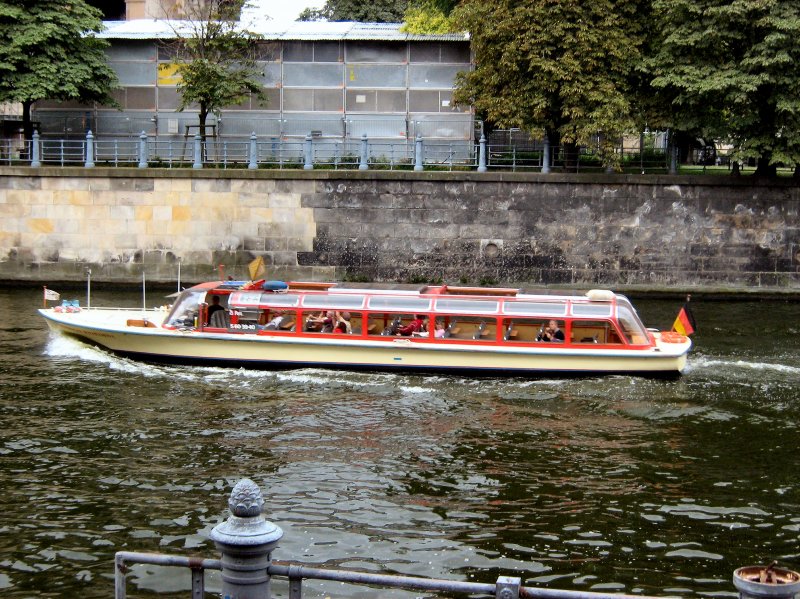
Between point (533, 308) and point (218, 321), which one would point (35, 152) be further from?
point (533, 308)

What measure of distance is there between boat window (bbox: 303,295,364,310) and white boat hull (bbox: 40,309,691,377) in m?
0.81

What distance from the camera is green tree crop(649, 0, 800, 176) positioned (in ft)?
113

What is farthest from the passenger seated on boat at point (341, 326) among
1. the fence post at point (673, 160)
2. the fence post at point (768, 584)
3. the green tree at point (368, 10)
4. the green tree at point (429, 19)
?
the green tree at point (368, 10)

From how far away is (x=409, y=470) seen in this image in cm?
1775

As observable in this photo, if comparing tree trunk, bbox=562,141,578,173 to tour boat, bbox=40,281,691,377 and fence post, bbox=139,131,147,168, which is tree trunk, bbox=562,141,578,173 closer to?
tour boat, bbox=40,281,691,377

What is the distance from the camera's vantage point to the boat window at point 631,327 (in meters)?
24.5

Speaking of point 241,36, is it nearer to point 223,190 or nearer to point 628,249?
point 223,190

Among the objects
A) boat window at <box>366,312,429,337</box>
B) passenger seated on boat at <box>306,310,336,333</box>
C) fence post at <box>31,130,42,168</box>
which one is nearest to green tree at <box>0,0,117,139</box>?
fence post at <box>31,130,42,168</box>

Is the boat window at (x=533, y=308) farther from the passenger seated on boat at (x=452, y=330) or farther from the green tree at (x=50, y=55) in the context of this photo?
the green tree at (x=50, y=55)

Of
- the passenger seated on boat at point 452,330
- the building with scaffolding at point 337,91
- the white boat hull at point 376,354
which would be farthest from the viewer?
the building with scaffolding at point 337,91

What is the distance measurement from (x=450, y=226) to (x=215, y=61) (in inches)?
423

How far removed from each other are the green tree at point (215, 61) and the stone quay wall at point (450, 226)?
3.47 meters

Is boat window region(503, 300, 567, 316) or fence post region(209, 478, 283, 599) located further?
boat window region(503, 300, 567, 316)

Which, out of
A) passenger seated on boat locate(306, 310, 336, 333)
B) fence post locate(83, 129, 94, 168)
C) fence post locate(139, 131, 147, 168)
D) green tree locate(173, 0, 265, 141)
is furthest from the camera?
green tree locate(173, 0, 265, 141)
